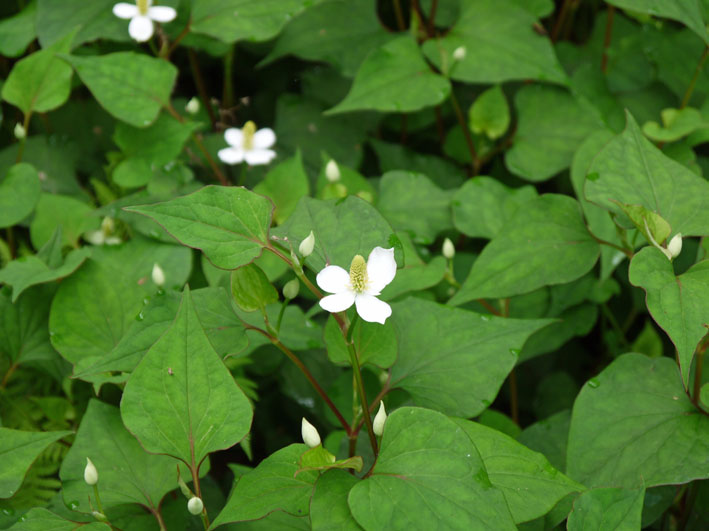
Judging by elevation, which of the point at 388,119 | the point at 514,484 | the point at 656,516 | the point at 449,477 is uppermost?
the point at 449,477

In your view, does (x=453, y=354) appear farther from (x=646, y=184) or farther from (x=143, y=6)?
(x=143, y=6)

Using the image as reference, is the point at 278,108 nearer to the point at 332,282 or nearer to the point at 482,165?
the point at 482,165

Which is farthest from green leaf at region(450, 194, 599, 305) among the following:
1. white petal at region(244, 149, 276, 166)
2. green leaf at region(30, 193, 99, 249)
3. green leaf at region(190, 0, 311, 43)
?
green leaf at region(30, 193, 99, 249)

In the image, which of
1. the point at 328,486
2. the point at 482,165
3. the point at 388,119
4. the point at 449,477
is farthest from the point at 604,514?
the point at 388,119

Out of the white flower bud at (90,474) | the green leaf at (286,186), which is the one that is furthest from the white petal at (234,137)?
the white flower bud at (90,474)

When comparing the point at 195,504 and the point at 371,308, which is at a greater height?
the point at 371,308

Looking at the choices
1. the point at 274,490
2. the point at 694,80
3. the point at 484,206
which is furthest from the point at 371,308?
the point at 694,80
